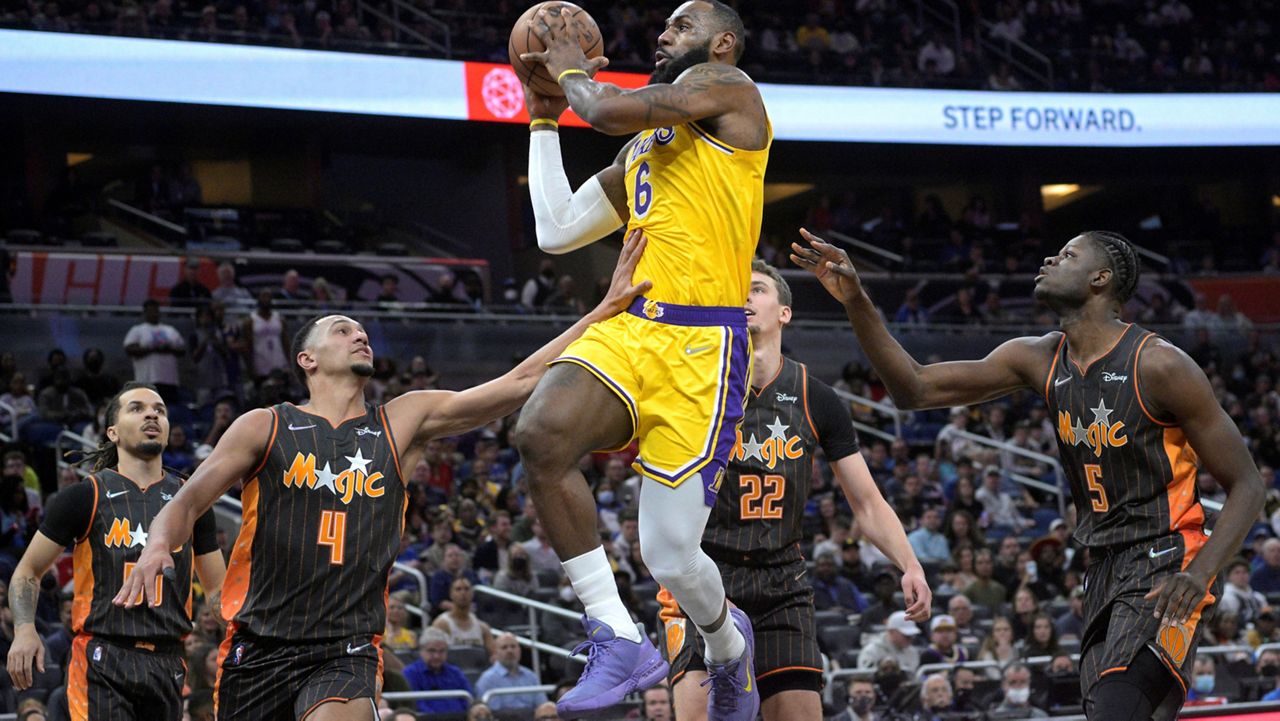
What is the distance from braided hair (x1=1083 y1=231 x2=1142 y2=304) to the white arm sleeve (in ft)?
6.12

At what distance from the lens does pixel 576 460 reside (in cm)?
466

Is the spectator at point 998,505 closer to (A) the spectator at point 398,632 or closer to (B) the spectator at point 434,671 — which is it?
(A) the spectator at point 398,632

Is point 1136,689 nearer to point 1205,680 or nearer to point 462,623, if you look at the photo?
point 462,623

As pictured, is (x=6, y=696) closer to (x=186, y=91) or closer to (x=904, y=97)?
(x=186, y=91)

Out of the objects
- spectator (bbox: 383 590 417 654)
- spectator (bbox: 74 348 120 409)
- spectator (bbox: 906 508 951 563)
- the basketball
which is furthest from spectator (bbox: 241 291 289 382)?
the basketball

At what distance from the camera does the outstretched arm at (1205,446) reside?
5.02 meters

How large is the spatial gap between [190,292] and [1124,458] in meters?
14.5

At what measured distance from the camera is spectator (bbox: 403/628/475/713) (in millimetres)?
10094

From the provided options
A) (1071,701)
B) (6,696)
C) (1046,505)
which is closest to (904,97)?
(1046,505)

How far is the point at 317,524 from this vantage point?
19.2 ft

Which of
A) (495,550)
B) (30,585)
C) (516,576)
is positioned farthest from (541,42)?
(495,550)

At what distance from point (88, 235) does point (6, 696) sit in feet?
39.1

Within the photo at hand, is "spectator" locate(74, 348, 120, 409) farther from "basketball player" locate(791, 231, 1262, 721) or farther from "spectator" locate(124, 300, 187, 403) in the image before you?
"basketball player" locate(791, 231, 1262, 721)

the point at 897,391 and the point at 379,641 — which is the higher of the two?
the point at 897,391
